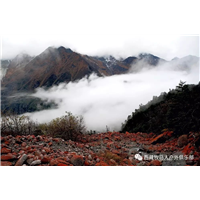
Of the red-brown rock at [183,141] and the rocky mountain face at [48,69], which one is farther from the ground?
the rocky mountain face at [48,69]

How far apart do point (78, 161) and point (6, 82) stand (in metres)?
160

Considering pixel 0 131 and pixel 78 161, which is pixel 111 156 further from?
pixel 0 131

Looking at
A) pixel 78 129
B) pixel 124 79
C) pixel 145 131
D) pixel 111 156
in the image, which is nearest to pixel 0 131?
pixel 78 129

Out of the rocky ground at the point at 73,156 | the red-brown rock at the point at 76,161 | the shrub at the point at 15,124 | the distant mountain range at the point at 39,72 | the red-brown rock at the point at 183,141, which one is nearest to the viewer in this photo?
the rocky ground at the point at 73,156

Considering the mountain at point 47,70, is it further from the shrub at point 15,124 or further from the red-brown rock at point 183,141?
the red-brown rock at point 183,141

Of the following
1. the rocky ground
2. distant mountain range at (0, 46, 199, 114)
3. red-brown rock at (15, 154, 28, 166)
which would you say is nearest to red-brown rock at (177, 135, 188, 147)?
the rocky ground

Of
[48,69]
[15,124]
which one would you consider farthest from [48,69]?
[15,124]

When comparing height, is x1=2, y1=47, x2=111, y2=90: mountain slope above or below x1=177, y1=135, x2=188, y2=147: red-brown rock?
above

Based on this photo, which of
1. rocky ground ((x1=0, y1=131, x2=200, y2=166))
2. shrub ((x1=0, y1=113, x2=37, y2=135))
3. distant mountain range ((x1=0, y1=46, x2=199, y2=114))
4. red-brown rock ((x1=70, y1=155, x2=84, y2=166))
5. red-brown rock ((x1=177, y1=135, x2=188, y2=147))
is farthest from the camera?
distant mountain range ((x1=0, y1=46, x2=199, y2=114))

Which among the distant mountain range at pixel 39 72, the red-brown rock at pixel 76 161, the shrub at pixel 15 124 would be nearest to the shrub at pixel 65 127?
the shrub at pixel 15 124

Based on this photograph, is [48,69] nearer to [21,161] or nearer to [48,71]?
[48,71]

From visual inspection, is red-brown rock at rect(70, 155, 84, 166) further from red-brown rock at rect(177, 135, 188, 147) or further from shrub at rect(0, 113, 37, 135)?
red-brown rock at rect(177, 135, 188, 147)

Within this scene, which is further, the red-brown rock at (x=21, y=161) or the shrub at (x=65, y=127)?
the shrub at (x=65, y=127)
